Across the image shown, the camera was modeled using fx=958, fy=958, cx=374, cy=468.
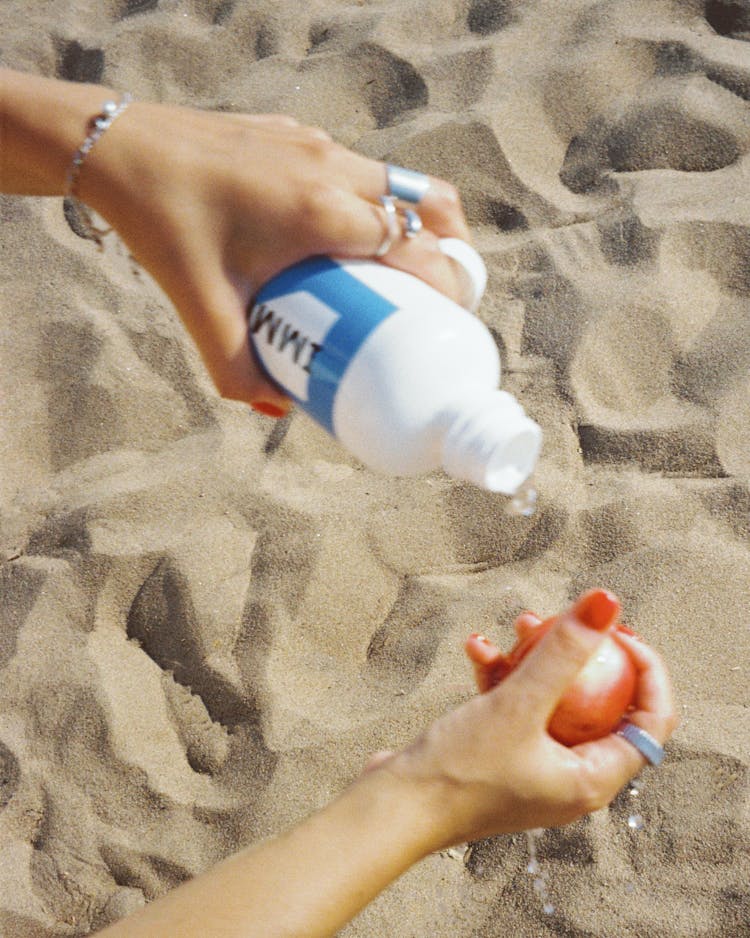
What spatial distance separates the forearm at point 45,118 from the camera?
3.34ft

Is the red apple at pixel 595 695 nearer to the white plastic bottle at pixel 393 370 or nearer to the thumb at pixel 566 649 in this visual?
the thumb at pixel 566 649

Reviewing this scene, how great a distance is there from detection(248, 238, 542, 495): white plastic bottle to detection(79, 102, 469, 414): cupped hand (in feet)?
0.09

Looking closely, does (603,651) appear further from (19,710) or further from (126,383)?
(126,383)

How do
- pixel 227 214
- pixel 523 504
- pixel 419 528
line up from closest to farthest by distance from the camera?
1. pixel 227 214
2. pixel 523 504
3. pixel 419 528

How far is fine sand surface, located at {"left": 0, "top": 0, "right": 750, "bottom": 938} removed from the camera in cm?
123

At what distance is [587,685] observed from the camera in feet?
3.26

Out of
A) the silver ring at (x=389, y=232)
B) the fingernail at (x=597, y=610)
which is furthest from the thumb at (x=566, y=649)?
the silver ring at (x=389, y=232)

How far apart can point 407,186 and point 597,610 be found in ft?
1.62

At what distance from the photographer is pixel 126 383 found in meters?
1.67

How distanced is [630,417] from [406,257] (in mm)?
694

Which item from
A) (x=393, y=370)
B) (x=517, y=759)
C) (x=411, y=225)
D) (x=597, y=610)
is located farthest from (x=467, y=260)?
(x=517, y=759)

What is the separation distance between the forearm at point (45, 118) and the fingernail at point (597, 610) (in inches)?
27.6

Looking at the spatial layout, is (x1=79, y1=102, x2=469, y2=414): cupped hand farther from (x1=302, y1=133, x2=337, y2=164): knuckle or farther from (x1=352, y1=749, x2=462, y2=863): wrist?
(x1=352, y1=749, x2=462, y2=863): wrist

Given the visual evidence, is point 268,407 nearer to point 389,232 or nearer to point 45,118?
point 389,232
